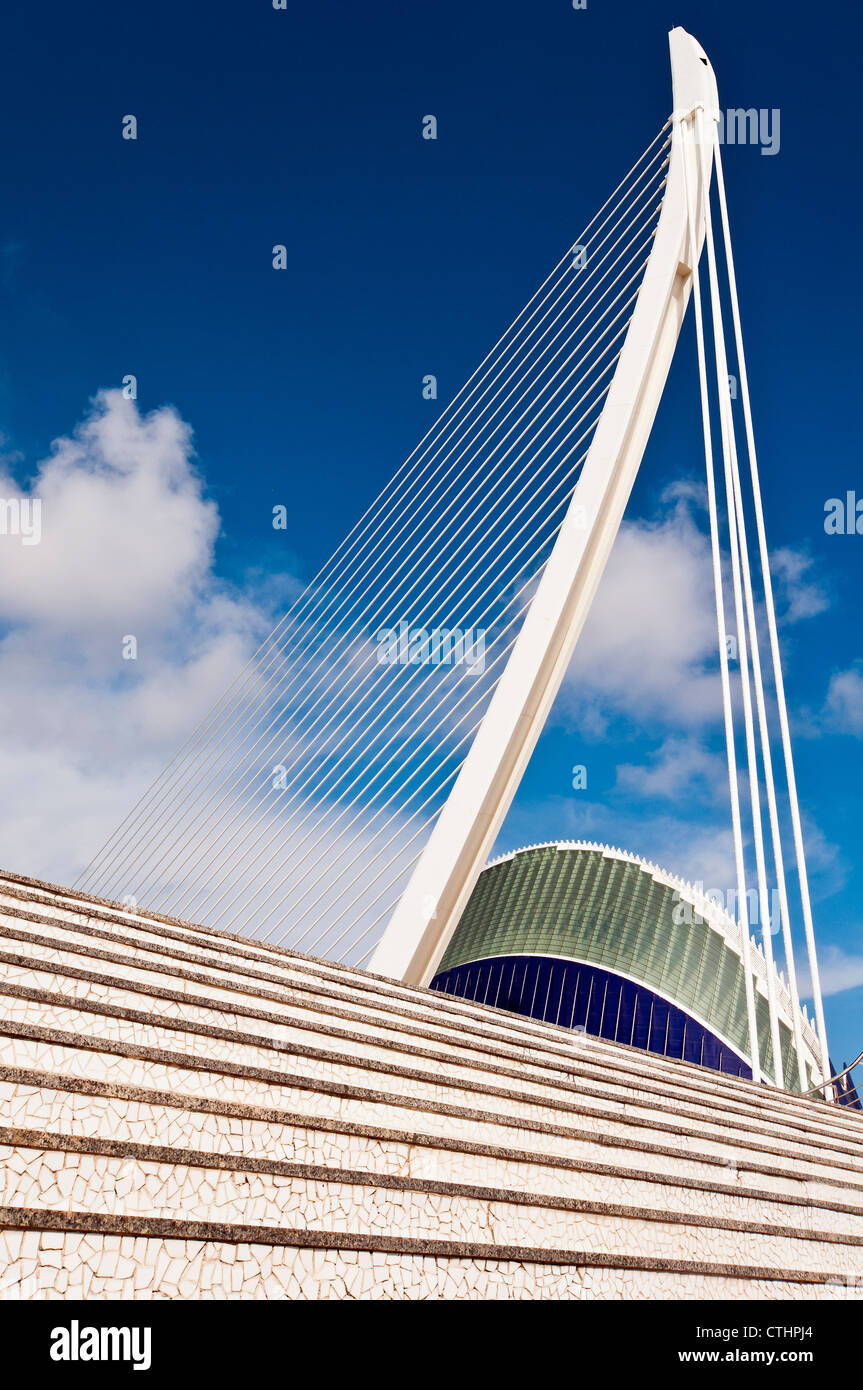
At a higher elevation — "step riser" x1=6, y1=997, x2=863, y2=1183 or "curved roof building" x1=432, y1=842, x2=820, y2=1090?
"curved roof building" x1=432, y1=842, x2=820, y2=1090

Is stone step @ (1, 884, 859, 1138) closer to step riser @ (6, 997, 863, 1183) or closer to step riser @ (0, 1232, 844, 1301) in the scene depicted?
step riser @ (6, 997, 863, 1183)

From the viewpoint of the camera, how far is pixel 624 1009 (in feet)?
107

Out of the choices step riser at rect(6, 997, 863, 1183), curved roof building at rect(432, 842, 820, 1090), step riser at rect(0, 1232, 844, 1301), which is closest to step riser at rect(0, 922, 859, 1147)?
step riser at rect(6, 997, 863, 1183)

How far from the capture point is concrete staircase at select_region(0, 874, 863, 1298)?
88.5 inches

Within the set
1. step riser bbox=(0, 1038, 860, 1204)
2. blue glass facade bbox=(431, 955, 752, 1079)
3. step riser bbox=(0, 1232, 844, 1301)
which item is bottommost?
step riser bbox=(0, 1232, 844, 1301)

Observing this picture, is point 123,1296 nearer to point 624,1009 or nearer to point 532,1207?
point 532,1207

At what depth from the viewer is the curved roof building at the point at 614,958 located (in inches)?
1251

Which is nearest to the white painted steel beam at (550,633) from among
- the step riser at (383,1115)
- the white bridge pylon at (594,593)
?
the white bridge pylon at (594,593)

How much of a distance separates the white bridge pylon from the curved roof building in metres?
23.3

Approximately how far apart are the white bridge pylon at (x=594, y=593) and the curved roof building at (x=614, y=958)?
23258 millimetres

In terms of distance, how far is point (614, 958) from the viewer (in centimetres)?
3384

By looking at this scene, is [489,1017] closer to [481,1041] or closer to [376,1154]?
[481,1041]
